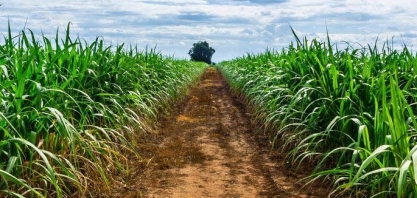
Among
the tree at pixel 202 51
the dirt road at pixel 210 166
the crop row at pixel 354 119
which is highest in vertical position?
the crop row at pixel 354 119

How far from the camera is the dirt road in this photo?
434 centimetres

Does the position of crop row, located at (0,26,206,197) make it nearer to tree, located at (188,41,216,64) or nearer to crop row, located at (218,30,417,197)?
crop row, located at (218,30,417,197)

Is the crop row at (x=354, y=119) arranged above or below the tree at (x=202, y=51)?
above

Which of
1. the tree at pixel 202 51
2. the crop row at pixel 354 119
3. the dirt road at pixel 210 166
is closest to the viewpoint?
the crop row at pixel 354 119

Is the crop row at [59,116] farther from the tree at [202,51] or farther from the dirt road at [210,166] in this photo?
the tree at [202,51]

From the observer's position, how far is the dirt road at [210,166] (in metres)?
4.34

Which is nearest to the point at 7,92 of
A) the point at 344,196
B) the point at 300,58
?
the point at 344,196

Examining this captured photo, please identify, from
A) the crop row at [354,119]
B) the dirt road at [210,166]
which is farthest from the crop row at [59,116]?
the crop row at [354,119]

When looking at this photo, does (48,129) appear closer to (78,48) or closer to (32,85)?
(32,85)

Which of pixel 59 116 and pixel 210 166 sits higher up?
pixel 59 116

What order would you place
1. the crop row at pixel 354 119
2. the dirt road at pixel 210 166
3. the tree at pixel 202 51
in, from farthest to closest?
1. the tree at pixel 202 51
2. the dirt road at pixel 210 166
3. the crop row at pixel 354 119

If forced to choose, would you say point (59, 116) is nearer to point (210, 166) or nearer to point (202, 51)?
point (210, 166)

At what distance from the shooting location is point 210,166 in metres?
5.19

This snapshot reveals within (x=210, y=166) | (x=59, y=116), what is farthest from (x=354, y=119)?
(x=59, y=116)
